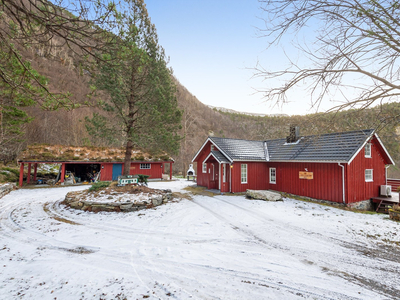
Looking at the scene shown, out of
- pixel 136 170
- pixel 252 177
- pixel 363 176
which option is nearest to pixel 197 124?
pixel 136 170

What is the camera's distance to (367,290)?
3.49 meters

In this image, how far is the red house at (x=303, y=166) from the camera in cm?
1076

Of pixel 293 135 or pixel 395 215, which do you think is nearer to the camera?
pixel 395 215

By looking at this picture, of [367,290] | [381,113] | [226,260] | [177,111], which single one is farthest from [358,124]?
[177,111]

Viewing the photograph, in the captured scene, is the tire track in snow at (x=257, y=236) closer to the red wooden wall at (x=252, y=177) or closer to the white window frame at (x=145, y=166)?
the red wooden wall at (x=252, y=177)

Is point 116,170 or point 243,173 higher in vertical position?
point 243,173

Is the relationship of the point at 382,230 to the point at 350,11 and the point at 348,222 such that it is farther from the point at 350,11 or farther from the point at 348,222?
the point at 350,11

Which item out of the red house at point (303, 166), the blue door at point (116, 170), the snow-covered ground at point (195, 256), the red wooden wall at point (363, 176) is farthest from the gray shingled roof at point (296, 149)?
the blue door at point (116, 170)

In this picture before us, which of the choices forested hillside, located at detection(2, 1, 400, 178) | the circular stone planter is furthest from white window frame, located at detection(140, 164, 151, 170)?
the circular stone planter

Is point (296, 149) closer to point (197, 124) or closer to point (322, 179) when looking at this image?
point (322, 179)

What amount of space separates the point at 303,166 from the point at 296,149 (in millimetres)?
1580

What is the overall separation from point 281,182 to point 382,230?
7068 mm

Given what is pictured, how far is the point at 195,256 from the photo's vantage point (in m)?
4.65

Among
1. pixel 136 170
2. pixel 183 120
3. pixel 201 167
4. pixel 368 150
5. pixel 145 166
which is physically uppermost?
pixel 183 120
